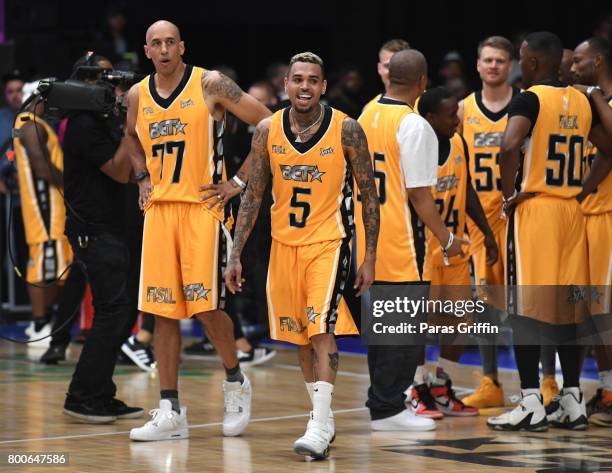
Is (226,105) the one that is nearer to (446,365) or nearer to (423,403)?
(423,403)

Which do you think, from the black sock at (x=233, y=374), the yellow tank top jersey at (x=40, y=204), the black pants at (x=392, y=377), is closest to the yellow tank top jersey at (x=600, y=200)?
the black pants at (x=392, y=377)

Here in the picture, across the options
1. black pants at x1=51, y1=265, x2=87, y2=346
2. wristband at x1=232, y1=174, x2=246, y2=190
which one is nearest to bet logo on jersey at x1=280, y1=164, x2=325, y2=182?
wristband at x1=232, y1=174, x2=246, y2=190

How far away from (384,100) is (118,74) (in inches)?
63.6

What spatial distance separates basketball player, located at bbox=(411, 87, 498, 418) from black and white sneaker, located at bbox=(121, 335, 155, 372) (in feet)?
9.53

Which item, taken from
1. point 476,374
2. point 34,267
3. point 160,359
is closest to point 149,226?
point 160,359

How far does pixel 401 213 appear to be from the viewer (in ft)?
26.6

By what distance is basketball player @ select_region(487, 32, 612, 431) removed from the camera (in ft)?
26.8

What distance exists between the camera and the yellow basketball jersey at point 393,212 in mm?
8055

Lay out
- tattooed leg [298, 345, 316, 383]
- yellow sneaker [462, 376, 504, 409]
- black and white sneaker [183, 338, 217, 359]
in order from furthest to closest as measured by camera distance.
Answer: black and white sneaker [183, 338, 217, 359] < yellow sneaker [462, 376, 504, 409] < tattooed leg [298, 345, 316, 383]

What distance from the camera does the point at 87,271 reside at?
28.0 feet

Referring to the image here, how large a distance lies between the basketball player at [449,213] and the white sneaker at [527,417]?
0.60 metres

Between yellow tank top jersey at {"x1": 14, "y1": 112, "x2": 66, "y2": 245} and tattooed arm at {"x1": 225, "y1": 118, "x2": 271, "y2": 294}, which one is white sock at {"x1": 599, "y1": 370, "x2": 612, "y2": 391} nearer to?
tattooed arm at {"x1": 225, "y1": 118, "x2": 271, "y2": 294}

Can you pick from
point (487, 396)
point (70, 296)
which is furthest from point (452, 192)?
point (70, 296)

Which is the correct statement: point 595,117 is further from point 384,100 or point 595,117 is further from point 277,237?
point 277,237
